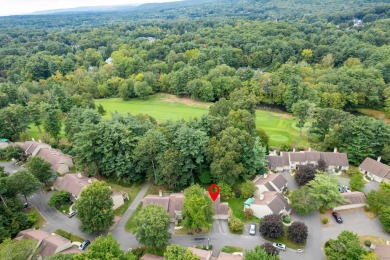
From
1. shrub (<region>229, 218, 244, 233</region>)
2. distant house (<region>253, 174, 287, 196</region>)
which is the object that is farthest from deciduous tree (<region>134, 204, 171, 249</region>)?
distant house (<region>253, 174, 287, 196</region>)

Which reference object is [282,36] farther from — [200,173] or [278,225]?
[278,225]

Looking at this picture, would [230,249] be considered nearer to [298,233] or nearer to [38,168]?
[298,233]

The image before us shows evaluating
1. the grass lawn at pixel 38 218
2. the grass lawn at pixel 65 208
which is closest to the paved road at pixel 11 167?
the grass lawn at pixel 38 218

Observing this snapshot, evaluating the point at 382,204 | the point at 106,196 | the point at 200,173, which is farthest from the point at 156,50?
the point at 382,204

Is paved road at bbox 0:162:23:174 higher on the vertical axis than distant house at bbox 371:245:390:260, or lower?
lower

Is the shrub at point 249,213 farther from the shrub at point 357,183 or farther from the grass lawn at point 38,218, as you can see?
the grass lawn at point 38,218

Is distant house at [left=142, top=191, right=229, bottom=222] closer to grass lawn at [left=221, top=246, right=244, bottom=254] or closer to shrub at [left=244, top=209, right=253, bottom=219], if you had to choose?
shrub at [left=244, top=209, right=253, bottom=219]
